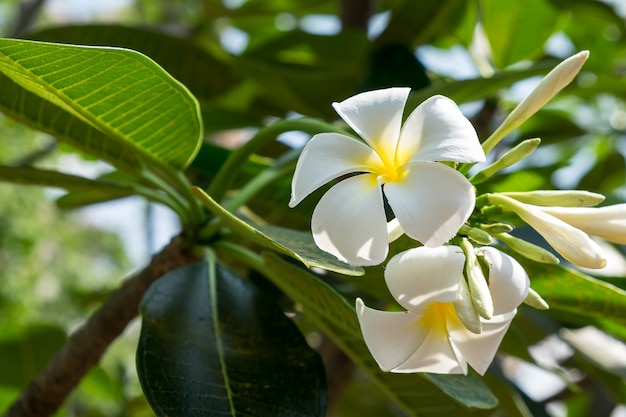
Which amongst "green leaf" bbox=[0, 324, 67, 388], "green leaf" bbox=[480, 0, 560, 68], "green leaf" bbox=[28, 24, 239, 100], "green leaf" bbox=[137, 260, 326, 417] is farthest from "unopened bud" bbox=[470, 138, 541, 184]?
"green leaf" bbox=[0, 324, 67, 388]

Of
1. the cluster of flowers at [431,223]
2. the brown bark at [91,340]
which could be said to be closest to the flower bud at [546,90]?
the cluster of flowers at [431,223]

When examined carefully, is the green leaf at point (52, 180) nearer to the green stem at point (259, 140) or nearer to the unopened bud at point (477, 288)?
the green stem at point (259, 140)

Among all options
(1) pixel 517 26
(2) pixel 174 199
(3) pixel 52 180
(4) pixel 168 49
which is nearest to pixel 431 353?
(2) pixel 174 199

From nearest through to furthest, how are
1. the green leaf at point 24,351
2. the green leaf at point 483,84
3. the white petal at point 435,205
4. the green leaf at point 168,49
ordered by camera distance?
the white petal at point 435,205 < the green leaf at point 483,84 < the green leaf at point 168,49 < the green leaf at point 24,351

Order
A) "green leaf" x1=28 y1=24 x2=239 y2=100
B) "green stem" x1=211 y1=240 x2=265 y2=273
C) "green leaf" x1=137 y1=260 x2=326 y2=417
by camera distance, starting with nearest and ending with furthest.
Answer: "green leaf" x1=137 y1=260 x2=326 y2=417, "green stem" x1=211 y1=240 x2=265 y2=273, "green leaf" x1=28 y1=24 x2=239 y2=100

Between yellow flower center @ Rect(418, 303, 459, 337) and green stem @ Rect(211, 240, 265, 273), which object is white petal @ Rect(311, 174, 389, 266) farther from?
green stem @ Rect(211, 240, 265, 273)

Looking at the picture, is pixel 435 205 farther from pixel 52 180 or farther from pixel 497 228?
pixel 52 180

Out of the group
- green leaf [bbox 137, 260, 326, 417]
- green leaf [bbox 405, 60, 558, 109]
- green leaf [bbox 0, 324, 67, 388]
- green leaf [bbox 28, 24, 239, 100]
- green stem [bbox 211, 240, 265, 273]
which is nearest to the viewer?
green leaf [bbox 137, 260, 326, 417]
